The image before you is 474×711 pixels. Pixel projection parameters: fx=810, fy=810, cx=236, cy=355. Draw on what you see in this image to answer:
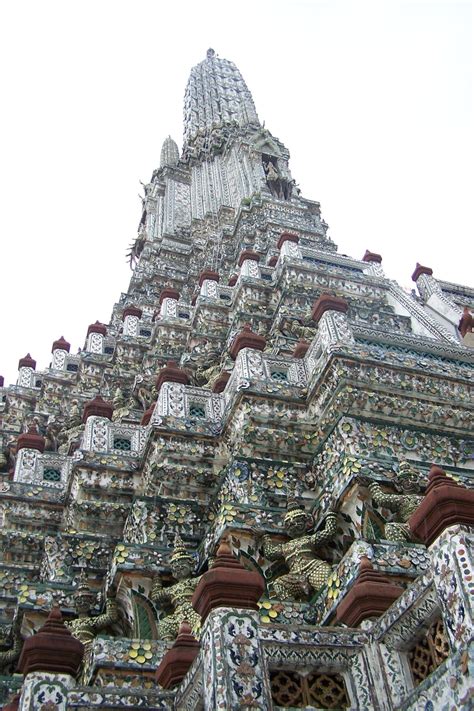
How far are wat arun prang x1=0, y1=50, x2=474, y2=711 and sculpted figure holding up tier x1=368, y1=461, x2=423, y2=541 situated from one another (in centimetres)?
3

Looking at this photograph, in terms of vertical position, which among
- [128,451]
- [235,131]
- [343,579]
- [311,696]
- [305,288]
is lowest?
[311,696]

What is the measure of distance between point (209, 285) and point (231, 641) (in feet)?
53.8

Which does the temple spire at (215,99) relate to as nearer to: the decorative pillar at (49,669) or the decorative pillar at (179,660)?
the decorative pillar at (179,660)

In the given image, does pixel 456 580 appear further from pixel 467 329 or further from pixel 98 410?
pixel 467 329

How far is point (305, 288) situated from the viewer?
18484 mm

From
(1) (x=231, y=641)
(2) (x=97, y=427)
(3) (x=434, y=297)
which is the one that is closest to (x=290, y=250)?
(3) (x=434, y=297)

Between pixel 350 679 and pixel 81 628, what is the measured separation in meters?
4.79

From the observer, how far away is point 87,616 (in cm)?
1073

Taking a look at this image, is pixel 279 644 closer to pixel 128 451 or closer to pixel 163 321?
pixel 128 451

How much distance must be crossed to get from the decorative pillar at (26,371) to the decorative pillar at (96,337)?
204cm

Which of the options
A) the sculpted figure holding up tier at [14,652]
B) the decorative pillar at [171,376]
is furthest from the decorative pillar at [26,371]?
the sculpted figure holding up tier at [14,652]

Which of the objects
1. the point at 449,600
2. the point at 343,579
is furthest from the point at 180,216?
the point at 449,600

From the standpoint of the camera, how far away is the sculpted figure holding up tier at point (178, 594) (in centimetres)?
917

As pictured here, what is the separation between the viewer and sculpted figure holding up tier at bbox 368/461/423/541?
29.0ft
